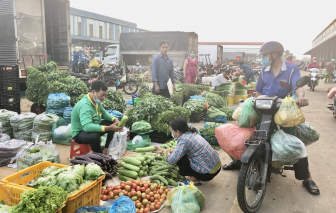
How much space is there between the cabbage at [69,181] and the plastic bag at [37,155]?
4.80ft

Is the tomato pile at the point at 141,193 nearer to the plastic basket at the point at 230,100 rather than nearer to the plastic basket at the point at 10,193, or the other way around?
the plastic basket at the point at 10,193

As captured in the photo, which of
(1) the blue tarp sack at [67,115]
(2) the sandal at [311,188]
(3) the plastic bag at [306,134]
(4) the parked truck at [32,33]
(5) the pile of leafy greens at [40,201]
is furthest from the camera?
(4) the parked truck at [32,33]

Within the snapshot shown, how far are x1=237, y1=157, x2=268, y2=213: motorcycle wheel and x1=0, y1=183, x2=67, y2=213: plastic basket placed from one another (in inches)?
88.0

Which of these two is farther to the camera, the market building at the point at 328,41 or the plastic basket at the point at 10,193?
the market building at the point at 328,41

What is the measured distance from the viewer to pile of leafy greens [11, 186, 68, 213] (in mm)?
2369

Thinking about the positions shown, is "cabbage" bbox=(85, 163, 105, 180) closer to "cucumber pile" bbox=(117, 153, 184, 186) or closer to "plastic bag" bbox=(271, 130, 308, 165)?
"cucumber pile" bbox=(117, 153, 184, 186)

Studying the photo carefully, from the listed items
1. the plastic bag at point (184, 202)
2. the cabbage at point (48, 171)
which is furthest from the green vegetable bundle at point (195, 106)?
the cabbage at point (48, 171)

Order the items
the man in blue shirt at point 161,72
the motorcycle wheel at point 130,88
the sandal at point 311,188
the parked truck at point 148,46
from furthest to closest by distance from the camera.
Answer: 1. the parked truck at point 148,46
2. the motorcycle wheel at point 130,88
3. the man in blue shirt at point 161,72
4. the sandal at point 311,188

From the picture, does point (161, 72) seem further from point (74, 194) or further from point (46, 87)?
point (74, 194)

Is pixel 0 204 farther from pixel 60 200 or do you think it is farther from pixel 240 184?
pixel 240 184

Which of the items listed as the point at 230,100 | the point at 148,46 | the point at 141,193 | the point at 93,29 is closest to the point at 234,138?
the point at 141,193

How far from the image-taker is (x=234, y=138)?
3.50 metres

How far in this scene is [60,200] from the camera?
2.50 meters

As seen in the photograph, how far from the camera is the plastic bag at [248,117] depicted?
3.63m
